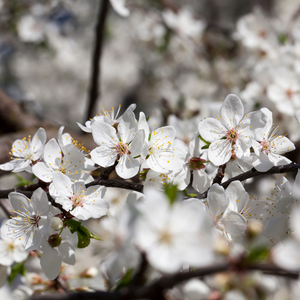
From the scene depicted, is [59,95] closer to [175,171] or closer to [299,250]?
[175,171]

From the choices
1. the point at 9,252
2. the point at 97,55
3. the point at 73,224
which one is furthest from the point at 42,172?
the point at 97,55

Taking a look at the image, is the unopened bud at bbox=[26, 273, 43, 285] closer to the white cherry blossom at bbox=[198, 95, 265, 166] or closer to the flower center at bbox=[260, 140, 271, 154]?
the white cherry blossom at bbox=[198, 95, 265, 166]

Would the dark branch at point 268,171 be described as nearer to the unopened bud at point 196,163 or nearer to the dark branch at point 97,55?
the unopened bud at point 196,163

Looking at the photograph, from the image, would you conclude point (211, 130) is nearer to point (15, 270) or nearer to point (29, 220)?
point (29, 220)

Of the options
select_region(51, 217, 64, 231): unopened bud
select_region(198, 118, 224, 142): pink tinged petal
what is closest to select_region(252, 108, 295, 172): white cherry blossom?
select_region(198, 118, 224, 142): pink tinged petal

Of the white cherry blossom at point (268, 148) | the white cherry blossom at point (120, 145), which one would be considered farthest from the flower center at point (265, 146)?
the white cherry blossom at point (120, 145)

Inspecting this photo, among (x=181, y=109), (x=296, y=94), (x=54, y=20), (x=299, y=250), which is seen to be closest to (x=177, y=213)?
(x=299, y=250)
